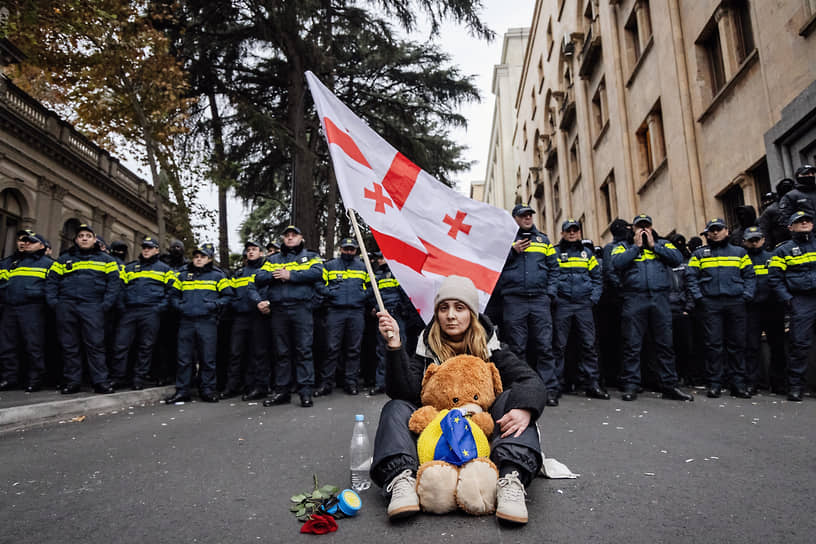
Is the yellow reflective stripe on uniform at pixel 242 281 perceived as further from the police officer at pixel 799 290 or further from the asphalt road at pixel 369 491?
the police officer at pixel 799 290

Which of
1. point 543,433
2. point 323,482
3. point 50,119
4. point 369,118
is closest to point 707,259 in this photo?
point 543,433

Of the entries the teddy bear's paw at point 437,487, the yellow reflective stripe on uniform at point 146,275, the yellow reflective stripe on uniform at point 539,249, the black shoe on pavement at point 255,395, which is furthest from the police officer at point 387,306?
the teddy bear's paw at point 437,487

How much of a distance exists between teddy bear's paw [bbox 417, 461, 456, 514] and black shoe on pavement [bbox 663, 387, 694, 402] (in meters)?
5.25

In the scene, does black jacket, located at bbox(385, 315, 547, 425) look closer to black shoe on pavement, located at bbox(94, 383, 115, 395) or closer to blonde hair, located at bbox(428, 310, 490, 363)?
blonde hair, located at bbox(428, 310, 490, 363)

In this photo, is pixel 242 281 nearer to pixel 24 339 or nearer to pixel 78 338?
pixel 78 338

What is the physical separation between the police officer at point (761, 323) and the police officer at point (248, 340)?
686 centimetres

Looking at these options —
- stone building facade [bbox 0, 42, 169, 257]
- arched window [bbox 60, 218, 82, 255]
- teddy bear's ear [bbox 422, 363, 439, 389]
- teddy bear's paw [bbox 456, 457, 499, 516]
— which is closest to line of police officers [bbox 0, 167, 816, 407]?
teddy bear's ear [bbox 422, 363, 439, 389]

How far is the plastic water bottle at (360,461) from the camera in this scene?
347cm

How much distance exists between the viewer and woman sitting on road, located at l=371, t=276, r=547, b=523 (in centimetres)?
279

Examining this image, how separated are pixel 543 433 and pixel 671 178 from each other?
11.4 meters

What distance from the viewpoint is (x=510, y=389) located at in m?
3.29

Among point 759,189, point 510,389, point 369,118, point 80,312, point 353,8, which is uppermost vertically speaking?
point 353,8

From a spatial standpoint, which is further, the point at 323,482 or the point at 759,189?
the point at 759,189

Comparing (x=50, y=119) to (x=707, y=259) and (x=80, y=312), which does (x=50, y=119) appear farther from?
(x=707, y=259)
